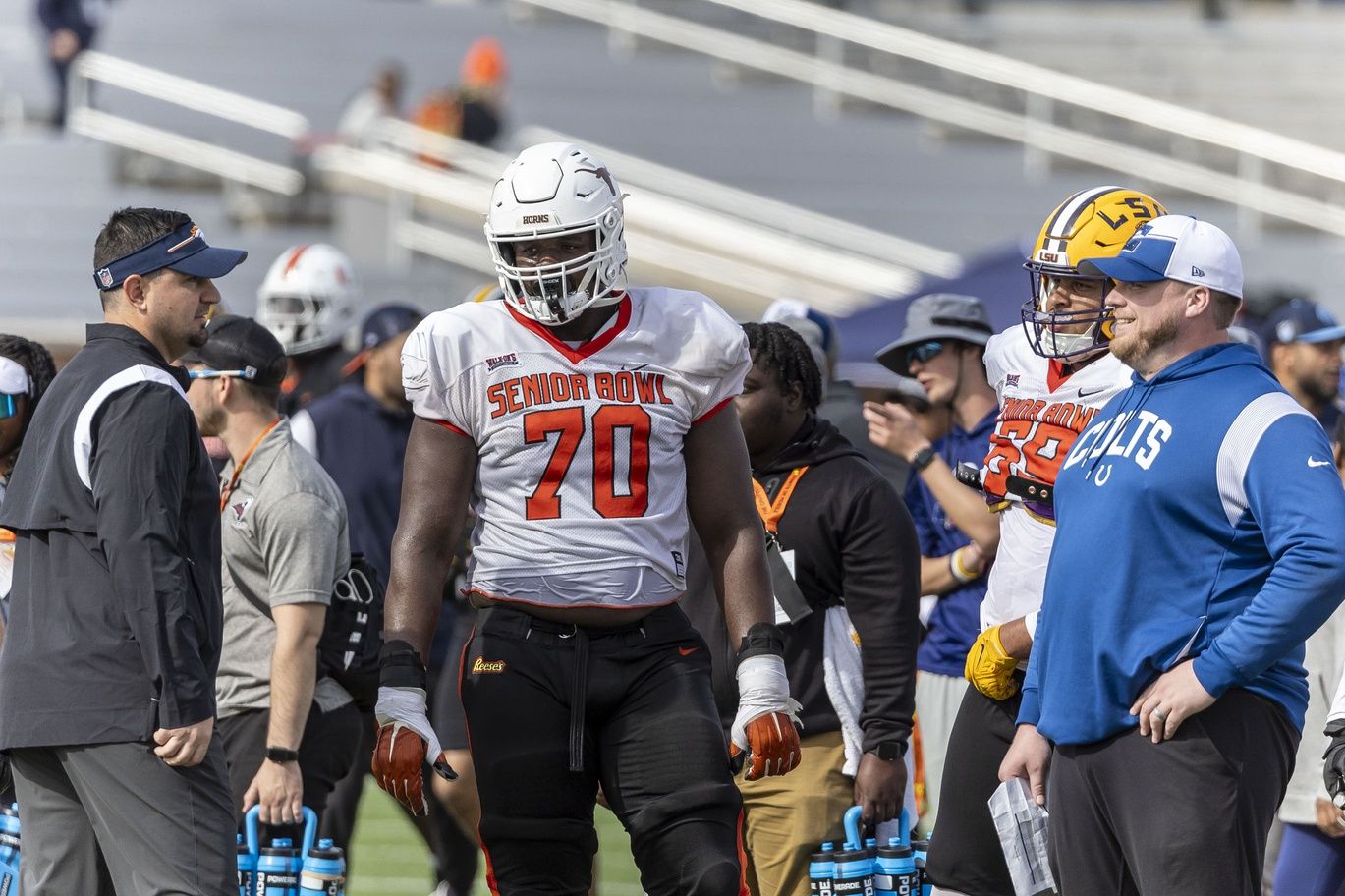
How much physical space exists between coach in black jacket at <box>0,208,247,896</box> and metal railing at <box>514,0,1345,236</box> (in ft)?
43.6

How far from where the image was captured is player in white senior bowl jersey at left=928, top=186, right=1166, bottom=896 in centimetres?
446

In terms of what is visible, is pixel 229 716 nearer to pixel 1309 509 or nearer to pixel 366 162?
pixel 1309 509

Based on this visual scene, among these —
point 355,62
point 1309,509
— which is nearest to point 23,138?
point 355,62

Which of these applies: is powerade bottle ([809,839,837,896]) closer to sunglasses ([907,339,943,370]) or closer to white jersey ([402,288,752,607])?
white jersey ([402,288,752,607])

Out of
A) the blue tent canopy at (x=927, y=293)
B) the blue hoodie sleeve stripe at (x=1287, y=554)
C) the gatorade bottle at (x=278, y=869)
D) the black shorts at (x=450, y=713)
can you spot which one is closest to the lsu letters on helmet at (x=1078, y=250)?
the blue hoodie sleeve stripe at (x=1287, y=554)

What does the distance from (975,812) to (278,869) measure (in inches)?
74.8

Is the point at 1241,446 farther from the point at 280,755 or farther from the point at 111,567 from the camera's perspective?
the point at 280,755

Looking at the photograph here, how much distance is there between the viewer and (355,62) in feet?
64.3

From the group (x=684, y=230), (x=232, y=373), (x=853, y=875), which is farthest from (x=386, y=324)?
(x=684, y=230)

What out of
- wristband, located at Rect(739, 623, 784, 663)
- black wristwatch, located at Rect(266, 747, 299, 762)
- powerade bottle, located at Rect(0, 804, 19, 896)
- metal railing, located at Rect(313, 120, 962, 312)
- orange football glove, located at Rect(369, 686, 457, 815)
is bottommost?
metal railing, located at Rect(313, 120, 962, 312)

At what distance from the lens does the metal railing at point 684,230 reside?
15562mm

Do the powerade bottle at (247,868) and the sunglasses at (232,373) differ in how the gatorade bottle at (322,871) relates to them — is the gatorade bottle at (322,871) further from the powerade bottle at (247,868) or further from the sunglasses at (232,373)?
the sunglasses at (232,373)

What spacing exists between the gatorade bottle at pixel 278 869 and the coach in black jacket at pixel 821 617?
1260 mm

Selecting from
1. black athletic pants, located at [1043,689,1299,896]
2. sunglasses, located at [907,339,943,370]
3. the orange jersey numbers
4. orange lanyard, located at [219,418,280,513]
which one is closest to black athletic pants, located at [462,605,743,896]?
the orange jersey numbers
